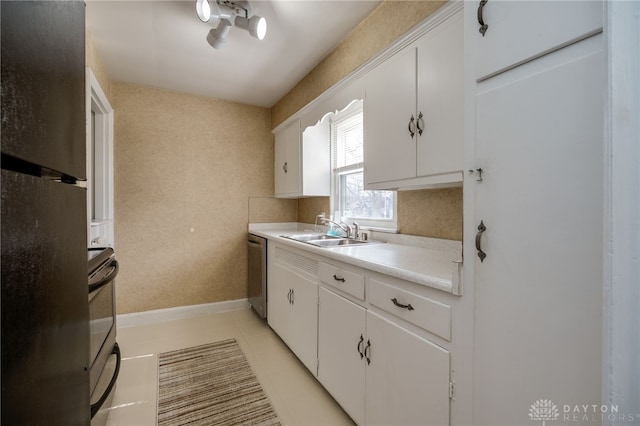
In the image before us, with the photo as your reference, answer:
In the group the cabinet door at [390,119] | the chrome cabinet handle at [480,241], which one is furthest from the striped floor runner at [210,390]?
the cabinet door at [390,119]

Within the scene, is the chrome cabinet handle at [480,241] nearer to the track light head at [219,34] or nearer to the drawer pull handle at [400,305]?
the drawer pull handle at [400,305]

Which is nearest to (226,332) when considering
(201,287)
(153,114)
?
(201,287)

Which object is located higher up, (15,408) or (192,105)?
(192,105)

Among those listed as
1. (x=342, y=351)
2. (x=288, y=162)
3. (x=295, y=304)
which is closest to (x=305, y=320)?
(x=295, y=304)

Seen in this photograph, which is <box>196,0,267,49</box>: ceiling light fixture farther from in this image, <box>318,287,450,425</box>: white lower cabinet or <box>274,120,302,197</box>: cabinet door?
<box>318,287,450,425</box>: white lower cabinet

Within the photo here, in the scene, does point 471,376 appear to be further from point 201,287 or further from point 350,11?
point 201,287

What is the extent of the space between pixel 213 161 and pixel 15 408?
3237 mm

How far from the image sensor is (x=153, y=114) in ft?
10.2

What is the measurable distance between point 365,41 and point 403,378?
6.53 ft

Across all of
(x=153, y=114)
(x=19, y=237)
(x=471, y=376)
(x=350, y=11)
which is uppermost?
(x=350, y=11)

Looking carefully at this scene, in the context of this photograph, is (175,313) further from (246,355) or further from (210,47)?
(210,47)

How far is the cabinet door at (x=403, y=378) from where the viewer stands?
3.52 feet

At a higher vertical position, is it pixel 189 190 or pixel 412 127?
pixel 412 127

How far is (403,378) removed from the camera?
4.04 ft
